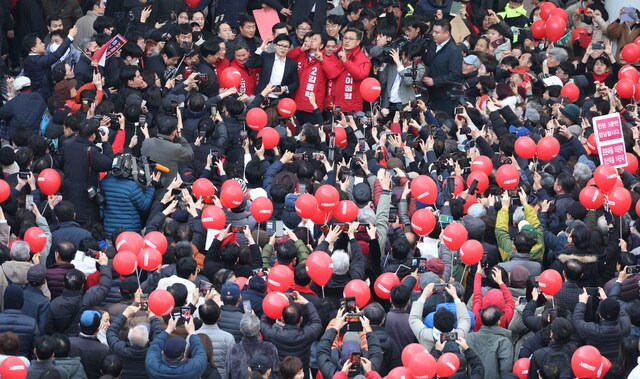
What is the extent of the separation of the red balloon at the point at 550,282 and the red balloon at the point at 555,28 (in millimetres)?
8171

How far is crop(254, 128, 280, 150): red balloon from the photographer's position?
1648cm

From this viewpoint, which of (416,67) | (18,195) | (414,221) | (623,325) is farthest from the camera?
(416,67)

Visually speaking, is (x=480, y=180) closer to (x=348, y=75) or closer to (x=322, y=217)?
(x=322, y=217)

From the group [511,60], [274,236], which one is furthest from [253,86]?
[274,236]

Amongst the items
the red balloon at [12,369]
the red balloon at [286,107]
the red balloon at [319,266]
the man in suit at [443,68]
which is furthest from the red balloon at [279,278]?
the man in suit at [443,68]

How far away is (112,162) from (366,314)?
426 centimetres

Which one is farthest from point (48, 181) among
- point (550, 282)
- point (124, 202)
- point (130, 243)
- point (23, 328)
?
point (550, 282)

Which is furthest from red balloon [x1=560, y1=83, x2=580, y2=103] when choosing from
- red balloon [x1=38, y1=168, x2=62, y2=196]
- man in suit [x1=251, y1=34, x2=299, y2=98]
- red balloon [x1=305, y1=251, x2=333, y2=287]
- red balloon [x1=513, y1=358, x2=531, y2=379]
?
red balloon [x1=513, y1=358, x2=531, y2=379]

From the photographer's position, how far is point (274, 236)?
1449cm

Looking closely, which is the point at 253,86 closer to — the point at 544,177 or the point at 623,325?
the point at 544,177

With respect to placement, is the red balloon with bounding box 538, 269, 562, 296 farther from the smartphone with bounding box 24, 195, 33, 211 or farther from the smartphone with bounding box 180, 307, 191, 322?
the smartphone with bounding box 24, 195, 33, 211

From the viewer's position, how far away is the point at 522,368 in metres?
12.5

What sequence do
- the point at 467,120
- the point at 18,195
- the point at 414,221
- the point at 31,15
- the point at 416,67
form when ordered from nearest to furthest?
the point at 414,221
the point at 18,195
the point at 467,120
the point at 416,67
the point at 31,15

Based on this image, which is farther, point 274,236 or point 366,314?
point 274,236
